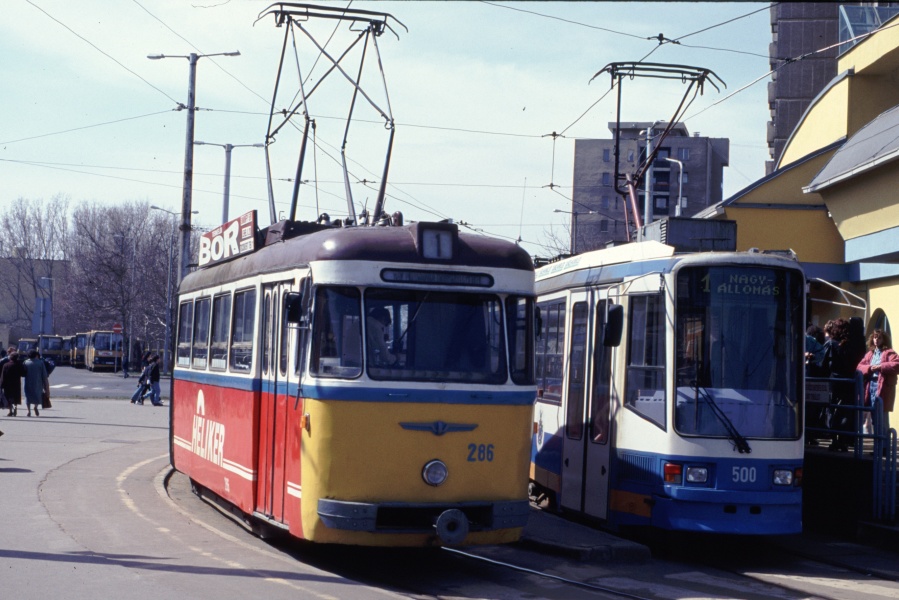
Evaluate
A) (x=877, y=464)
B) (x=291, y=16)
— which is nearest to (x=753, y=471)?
(x=877, y=464)

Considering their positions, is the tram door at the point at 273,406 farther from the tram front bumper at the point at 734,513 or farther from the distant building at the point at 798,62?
the distant building at the point at 798,62

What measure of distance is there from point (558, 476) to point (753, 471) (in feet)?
10.3

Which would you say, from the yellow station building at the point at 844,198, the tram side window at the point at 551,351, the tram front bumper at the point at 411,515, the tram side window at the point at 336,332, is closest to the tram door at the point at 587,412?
the tram side window at the point at 551,351

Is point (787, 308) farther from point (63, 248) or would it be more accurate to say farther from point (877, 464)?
point (63, 248)

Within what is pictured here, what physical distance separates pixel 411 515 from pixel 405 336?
4.78ft

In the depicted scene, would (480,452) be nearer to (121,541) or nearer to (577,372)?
(121,541)

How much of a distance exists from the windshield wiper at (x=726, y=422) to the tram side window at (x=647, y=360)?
1.20 feet

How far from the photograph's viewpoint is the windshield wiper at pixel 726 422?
423 inches

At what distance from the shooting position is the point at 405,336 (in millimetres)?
9391

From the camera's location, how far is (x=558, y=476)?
13438mm

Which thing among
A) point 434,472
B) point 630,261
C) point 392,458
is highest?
point 630,261

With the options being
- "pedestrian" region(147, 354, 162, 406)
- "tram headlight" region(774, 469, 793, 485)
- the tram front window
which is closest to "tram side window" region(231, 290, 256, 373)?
the tram front window

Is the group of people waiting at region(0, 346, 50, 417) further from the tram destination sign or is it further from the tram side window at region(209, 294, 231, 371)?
the tram side window at region(209, 294, 231, 371)

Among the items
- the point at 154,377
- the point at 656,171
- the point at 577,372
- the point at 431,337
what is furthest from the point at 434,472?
the point at 656,171
